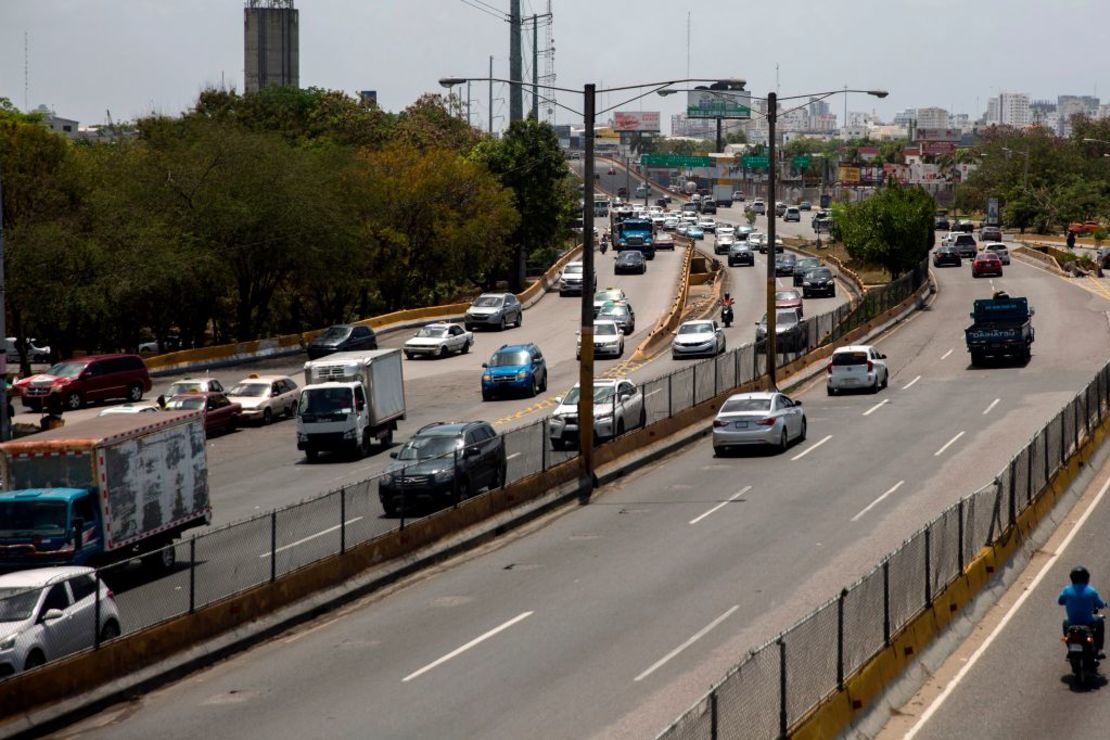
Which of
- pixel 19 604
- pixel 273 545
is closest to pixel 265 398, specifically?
pixel 273 545

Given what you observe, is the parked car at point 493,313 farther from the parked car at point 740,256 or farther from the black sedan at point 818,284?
the parked car at point 740,256

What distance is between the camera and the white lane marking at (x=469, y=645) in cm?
1988

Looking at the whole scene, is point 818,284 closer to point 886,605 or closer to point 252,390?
point 252,390

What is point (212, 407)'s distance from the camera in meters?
44.7

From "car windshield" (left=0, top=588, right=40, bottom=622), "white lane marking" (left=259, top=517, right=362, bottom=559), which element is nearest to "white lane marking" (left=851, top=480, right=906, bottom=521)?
"white lane marking" (left=259, top=517, right=362, bottom=559)

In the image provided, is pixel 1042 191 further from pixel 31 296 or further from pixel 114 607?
pixel 114 607

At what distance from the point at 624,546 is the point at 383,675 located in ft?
27.8

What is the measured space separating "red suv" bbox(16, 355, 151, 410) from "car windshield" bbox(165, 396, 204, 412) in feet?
23.6

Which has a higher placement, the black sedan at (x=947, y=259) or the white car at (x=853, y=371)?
the black sedan at (x=947, y=259)

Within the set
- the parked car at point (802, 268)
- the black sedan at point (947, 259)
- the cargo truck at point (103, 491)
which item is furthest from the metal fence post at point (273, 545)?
the black sedan at point (947, 259)

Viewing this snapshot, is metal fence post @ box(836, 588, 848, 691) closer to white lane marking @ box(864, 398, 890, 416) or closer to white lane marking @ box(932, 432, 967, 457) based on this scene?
white lane marking @ box(932, 432, 967, 457)

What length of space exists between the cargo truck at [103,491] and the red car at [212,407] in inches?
649

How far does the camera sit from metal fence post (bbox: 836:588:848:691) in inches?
631

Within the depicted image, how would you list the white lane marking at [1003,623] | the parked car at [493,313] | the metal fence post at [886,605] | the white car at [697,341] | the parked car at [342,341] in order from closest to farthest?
the white lane marking at [1003,623] < the metal fence post at [886,605] < the white car at [697,341] < the parked car at [342,341] < the parked car at [493,313]
